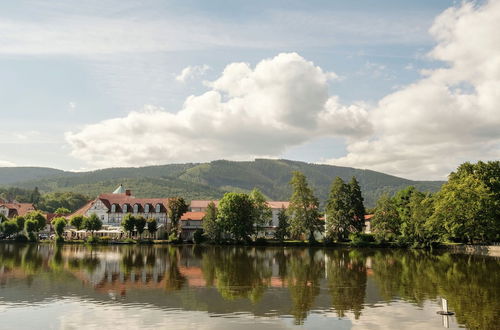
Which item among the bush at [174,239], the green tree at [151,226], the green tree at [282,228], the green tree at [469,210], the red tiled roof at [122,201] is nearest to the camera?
the green tree at [469,210]

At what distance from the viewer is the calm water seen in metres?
20.9

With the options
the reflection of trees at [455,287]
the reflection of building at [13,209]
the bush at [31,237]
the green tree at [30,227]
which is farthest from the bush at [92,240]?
the reflection of trees at [455,287]

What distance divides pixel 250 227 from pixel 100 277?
56.0m

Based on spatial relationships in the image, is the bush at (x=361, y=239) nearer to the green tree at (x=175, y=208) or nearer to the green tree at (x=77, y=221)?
the green tree at (x=175, y=208)

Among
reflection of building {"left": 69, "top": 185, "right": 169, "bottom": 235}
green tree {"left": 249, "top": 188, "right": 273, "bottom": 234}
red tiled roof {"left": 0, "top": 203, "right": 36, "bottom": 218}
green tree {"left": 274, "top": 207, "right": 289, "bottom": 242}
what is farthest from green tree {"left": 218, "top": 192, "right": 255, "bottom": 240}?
red tiled roof {"left": 0, "top": 203, "right": 36, "bottom": 218}

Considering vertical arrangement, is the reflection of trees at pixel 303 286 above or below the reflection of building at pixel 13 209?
below

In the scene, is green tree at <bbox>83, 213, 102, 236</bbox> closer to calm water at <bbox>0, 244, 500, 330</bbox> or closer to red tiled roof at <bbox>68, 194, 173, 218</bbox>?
red tiled roof at <bbox>68, 194, 173, 218</bbox>

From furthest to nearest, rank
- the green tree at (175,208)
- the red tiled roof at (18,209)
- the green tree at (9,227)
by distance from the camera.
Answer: the red tiled roof at (18,209) < the green tree at (175,208) < the green tree at (9,227)

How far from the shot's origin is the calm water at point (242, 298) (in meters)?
20.9

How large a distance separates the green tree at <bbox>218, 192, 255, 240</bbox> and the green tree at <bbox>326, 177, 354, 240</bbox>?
53.3 ft

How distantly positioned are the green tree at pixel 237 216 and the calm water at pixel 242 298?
46.0 meters

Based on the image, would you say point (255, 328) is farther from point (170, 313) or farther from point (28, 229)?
point (28, 229)

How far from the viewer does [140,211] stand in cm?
11488

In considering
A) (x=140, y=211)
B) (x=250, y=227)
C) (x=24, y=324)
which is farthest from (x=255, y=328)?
(x=140, y=211)
